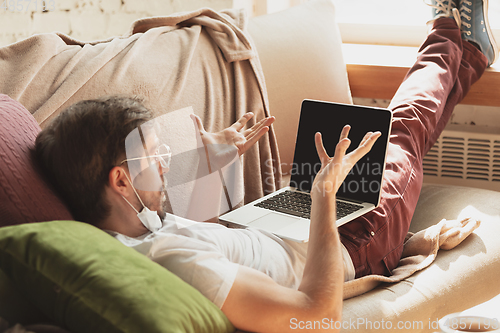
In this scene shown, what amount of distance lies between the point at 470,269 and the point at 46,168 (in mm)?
926

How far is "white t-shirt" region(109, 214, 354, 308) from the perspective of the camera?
2.46 ft

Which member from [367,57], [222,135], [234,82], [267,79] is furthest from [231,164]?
[367,57]

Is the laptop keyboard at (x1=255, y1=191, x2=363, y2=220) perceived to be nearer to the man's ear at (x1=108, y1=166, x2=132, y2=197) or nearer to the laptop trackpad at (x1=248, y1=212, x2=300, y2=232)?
the laptop trackpad at (x1=248, y1=212, x2=300, y2=232)

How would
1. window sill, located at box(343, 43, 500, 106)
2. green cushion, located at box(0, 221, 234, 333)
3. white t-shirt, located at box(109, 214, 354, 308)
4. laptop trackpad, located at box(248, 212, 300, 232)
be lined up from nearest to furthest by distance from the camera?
green cushion, located at box(0, 221, 234, 333) < white t-shirt, located at box(109, 214, 354, 308) < laptop trackpad, located at box(248, 212, 300, 232) < window sill, located at box(343, 43, 500, 106)

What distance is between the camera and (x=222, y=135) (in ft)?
3.95

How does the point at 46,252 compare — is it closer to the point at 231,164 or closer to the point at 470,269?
the point at 231,164

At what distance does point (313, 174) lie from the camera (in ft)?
4.33

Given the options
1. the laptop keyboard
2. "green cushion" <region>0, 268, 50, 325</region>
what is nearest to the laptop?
the laptop keyboard

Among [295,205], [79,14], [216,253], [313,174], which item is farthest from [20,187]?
[79,14]

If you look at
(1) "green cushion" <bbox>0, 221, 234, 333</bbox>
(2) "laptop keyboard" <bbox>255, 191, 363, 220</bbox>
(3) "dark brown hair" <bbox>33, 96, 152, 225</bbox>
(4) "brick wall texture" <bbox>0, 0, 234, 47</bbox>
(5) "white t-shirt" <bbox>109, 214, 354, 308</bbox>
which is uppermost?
(4) "brick wall texture" <bbox>0, 0, 234, 47</bbox>

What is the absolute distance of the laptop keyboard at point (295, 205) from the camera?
1.18m

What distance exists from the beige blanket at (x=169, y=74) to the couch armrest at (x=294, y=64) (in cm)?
10

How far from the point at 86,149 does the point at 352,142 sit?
689 millimetres

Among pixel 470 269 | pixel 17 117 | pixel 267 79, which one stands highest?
pixel 17 117
